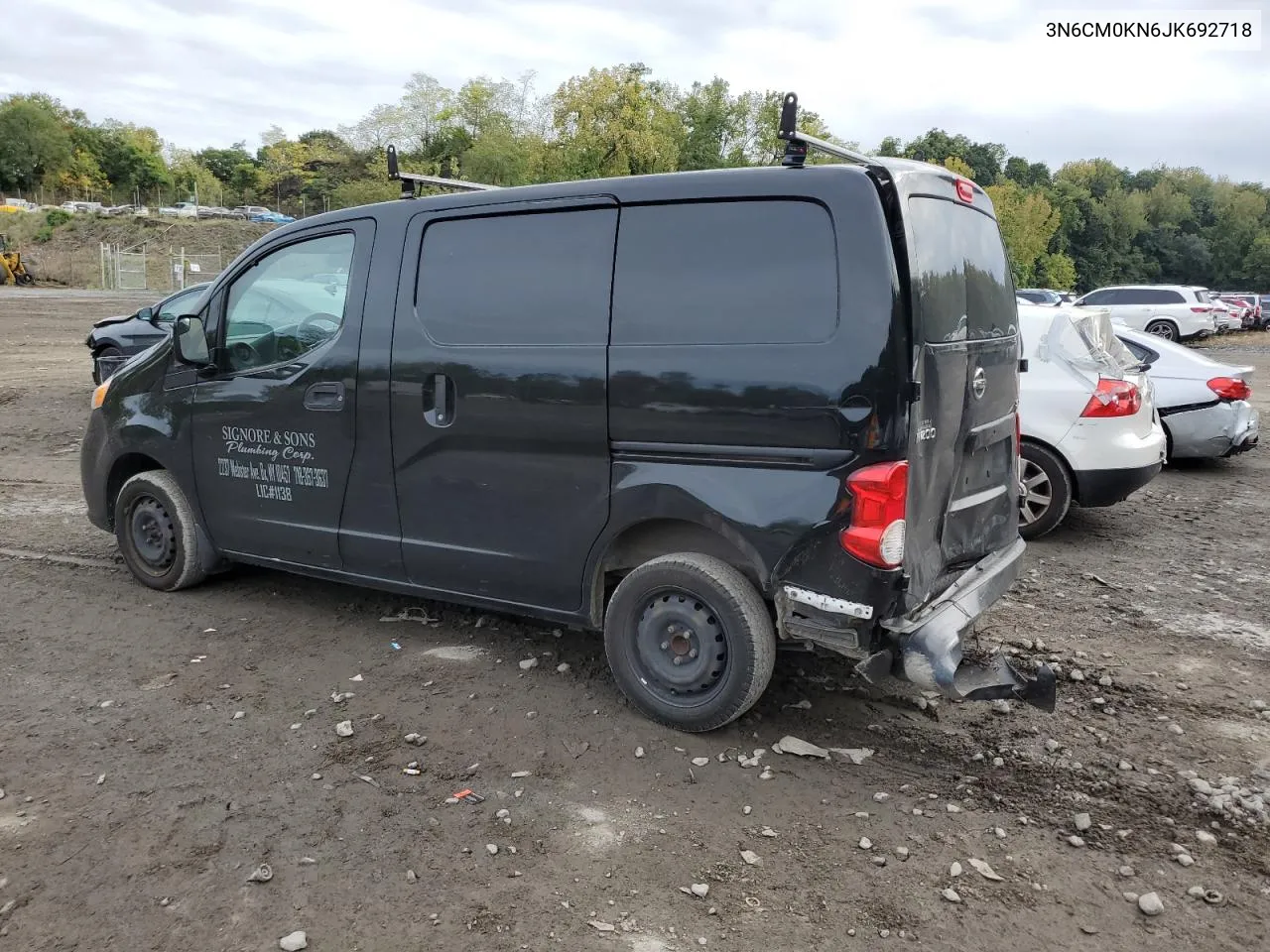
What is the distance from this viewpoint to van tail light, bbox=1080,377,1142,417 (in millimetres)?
6570

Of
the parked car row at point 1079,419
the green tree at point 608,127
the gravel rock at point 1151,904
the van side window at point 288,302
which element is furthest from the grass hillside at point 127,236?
the gravel rock at point 1151,904

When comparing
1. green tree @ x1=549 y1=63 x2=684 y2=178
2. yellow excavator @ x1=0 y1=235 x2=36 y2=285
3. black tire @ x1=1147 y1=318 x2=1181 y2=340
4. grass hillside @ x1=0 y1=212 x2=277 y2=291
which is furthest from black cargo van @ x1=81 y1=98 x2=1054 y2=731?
grass hillside @ x1=0 y1=212 x2=277 y2=291

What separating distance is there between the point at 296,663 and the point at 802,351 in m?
2.79

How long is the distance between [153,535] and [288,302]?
5.63ft

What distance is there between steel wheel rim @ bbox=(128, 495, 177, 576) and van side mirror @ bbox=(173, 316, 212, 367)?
2.95 feet

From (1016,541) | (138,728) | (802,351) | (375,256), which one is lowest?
(138,728)

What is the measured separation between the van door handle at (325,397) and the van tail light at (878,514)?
2451 mm

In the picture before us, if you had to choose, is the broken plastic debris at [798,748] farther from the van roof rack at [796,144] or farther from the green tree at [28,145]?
the green tree at [28,145]

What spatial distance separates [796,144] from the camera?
359 centimetres

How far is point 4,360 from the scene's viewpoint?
56.7 feet

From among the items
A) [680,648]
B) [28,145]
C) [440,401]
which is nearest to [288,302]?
[440,401]

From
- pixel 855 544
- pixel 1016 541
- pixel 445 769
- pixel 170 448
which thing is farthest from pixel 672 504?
pixel 170 448

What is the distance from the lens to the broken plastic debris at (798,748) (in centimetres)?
375

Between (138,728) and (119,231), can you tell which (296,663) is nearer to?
(138,728)
